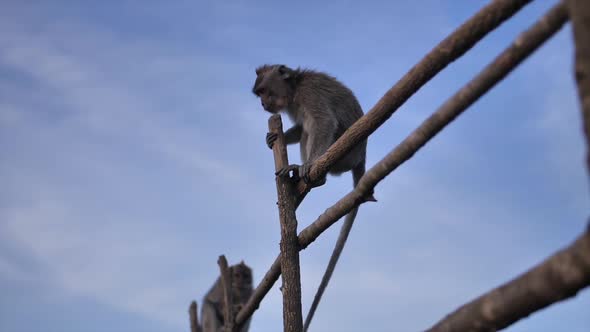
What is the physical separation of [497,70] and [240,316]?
5788mm

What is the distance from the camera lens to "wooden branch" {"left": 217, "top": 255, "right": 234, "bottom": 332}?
8625mm

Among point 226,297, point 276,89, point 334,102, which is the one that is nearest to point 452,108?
point 334,102

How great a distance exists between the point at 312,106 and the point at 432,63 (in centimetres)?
379

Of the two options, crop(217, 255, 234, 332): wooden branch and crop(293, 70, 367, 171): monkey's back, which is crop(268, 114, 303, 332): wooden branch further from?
crop(217, 255, 234, 332): wooden branch

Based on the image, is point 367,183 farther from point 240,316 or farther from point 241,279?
point 241,279

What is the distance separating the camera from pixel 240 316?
8156 mm

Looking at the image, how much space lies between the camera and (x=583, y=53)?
7.40 feet

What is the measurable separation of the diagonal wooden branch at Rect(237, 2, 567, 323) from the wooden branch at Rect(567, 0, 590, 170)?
40cm

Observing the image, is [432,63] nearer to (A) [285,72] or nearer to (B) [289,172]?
(B) [289,172]

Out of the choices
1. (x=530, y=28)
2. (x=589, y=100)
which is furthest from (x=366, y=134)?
(x=589, y=100)

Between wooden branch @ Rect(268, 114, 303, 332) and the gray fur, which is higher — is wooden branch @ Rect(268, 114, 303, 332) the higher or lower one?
the lower one

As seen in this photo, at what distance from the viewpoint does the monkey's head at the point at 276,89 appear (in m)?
8.06

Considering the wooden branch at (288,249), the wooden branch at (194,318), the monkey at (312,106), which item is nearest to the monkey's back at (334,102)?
the monkey at (312,106)

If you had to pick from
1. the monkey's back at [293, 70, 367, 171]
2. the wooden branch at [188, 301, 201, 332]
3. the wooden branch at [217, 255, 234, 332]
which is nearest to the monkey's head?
the monkey's back at [293, 70, 367, 171]
